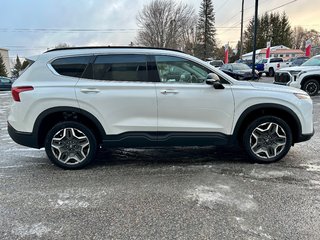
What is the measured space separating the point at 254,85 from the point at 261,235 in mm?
2528

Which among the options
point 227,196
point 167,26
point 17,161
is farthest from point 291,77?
point 167,26

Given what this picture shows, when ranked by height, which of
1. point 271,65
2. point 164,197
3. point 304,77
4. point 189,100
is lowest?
point 164,197

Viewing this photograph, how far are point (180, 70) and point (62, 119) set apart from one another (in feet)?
6.44

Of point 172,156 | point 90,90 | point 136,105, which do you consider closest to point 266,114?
point 172,156

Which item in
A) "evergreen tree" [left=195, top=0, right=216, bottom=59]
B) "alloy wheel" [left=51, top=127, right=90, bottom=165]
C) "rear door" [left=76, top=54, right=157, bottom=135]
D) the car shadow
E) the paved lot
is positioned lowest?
the paved lot

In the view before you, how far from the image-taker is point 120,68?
4363 mm

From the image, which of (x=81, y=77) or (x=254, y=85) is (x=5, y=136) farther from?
(x=254, y=85)

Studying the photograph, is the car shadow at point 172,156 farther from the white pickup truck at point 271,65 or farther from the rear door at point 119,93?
the white pickup truck at point 271,65

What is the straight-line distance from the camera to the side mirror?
14.0ft

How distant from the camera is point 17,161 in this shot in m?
4.98

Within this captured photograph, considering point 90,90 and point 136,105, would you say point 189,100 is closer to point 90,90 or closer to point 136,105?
point 136,105

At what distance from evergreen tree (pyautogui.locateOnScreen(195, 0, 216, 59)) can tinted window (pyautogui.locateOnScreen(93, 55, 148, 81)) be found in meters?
65.7

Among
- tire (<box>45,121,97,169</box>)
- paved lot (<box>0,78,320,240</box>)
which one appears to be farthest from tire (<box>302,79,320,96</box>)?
tire (<box>45,121,97,169</box>)

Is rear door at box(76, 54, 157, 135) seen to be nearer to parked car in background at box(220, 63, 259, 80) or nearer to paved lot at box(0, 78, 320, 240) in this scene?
paved lot at box(0, 78, 320, 240)
